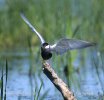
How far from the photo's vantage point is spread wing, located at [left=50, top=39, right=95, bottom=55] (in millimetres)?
4492

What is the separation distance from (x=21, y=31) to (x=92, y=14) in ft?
4.77

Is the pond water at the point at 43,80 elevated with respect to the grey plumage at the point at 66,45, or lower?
elevated

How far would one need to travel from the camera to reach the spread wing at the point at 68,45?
4.49m

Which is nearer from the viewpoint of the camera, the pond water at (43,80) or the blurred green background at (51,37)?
the pond water at (43,80)

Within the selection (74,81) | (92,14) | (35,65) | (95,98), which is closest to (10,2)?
(92,14)

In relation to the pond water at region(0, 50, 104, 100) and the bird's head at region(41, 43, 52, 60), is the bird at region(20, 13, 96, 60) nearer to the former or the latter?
the bird's head at region(41, 43, 52, 60)

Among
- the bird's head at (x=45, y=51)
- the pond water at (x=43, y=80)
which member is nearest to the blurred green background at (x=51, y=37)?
the pond water at (x=43, y=80)

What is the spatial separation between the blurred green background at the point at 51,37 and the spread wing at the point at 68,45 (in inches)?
99.0

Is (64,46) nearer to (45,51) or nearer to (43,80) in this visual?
(45,51)

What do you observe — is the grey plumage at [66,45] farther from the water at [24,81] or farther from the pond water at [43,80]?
the pond water at [43,80]

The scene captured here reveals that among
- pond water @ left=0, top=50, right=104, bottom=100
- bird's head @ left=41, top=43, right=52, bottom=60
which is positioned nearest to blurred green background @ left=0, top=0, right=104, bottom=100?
pond water @ left=0, top=50, right=104, bottom=100

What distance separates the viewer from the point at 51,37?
27.5ft

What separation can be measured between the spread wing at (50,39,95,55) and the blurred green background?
2.52 meters

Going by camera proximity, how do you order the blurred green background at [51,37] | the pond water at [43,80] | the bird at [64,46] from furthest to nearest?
the blurred green background at [51,37]
the pond water at [43,80]
the bird at [64,46]
